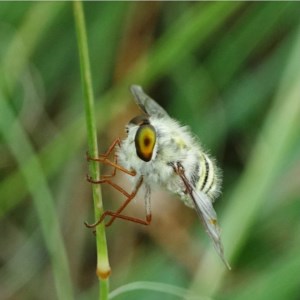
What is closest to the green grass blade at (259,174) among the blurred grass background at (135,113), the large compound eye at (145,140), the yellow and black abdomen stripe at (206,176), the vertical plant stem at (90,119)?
the blurred grass background at (135,113)

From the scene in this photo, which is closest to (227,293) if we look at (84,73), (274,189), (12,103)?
(274,189)

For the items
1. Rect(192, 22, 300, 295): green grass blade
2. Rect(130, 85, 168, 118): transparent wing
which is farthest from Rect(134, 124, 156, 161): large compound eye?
Rect(192, 22, 300, 295): green grass blade

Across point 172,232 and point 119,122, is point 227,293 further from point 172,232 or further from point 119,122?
point 119,122

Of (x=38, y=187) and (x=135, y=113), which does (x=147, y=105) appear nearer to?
(x=38, y=187)

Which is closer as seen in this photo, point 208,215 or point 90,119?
point 90,119

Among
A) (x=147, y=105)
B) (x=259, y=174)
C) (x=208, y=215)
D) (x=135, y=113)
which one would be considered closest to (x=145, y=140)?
(x=208, y=215)

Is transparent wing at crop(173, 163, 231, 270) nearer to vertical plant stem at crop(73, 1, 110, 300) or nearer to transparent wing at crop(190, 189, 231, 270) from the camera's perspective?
transparent wing at crop(190, 189, 231, 270)
